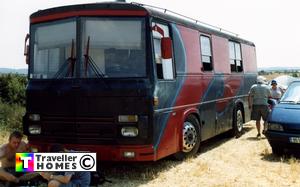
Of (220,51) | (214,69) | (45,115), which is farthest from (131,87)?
(220,51)

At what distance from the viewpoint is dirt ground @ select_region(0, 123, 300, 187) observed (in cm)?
768

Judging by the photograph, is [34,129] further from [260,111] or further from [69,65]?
[260,111]

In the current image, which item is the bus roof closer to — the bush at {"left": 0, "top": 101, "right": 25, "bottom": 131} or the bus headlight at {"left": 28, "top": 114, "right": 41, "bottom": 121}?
the bus headlight at {"left": 28, "top": 114, "right": 41, "bottom": 121}

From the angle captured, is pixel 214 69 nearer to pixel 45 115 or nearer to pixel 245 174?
pixel 245 174

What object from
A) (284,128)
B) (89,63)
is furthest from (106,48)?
(284,128)

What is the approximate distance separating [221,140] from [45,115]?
6.23m

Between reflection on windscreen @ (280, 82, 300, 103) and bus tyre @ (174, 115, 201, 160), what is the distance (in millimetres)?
2415

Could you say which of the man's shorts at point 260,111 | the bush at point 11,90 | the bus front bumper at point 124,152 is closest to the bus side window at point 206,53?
the man's shorts at point 260,111

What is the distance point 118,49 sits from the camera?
771 centimetres

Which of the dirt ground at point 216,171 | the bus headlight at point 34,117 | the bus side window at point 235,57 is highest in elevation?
the bus side window at point 235,57

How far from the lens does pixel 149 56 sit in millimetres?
7613

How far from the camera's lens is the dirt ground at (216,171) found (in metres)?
7.68

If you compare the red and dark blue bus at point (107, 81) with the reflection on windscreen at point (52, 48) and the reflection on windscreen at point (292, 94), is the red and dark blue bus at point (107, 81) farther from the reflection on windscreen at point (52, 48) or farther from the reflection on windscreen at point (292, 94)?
the reflection on windscreen at point (292, 94)

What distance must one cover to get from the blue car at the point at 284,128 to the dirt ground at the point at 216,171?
319 millimetres
